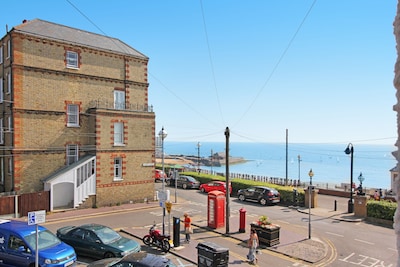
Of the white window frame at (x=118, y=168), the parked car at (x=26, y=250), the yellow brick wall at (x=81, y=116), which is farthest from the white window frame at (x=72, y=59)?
the parked car at (x=26, y=250)

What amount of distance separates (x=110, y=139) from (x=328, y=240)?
18.0 meters

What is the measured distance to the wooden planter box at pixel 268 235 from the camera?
16.0 m

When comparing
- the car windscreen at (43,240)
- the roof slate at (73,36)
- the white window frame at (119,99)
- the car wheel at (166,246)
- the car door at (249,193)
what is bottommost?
the car door at (249,193)

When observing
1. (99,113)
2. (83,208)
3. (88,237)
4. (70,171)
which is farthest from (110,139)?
(88,237)

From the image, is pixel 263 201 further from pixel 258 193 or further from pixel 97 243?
pixel 97 243

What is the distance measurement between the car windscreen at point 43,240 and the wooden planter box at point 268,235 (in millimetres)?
9625

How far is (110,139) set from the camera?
2658 centimetres

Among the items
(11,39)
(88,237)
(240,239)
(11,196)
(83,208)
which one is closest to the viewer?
(88,237)

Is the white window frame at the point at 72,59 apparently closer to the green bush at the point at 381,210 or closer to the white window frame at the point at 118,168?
the white window frame at the point at 118,168

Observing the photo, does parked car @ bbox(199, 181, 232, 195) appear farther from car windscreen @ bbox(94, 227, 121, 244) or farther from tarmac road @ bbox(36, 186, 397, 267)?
car windscreen @ bbox(94, 227, 121, 244)

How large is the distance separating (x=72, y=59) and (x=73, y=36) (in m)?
2.37

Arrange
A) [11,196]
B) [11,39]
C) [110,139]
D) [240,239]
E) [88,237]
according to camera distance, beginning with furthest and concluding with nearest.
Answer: [110,139] → [11,39] → [11,196] → [240,239] → [88,237]

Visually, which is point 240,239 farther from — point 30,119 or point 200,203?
point 30,119

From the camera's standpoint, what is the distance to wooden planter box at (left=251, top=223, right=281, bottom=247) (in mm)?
16016
